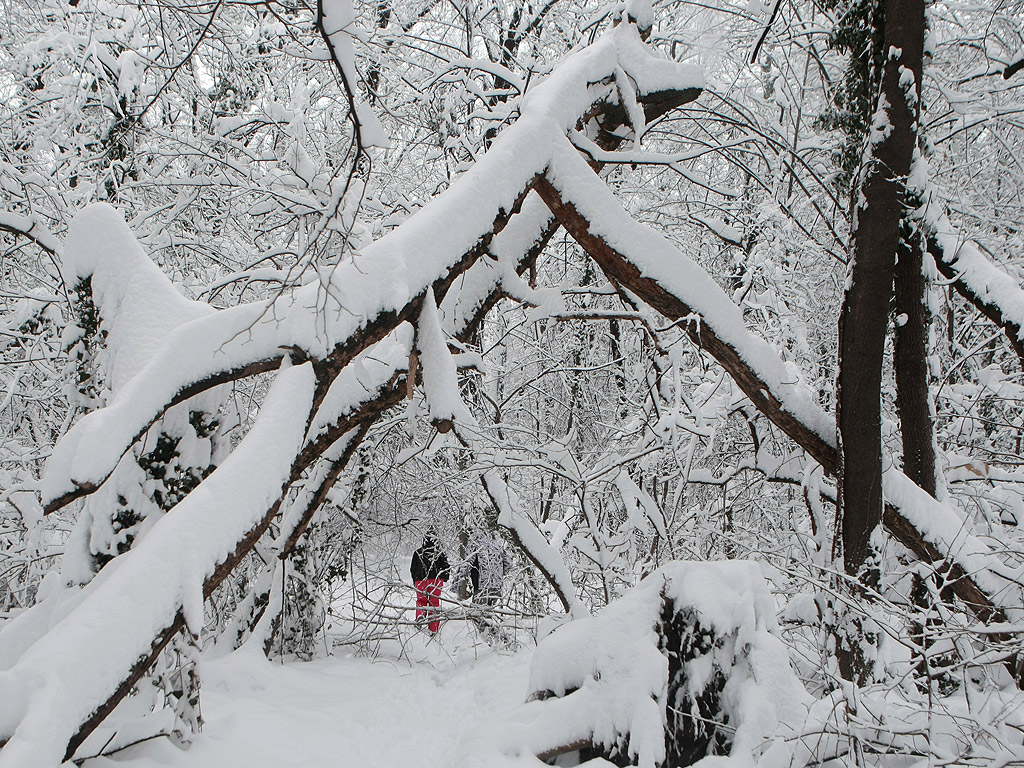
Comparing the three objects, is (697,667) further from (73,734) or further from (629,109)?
(629,109)

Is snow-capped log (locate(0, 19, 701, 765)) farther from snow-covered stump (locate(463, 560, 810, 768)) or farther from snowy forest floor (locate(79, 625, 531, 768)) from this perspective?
snow-covered stump (locate(463, 560, 810, 768))

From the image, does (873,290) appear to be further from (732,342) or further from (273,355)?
(273,355)

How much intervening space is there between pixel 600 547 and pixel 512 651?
5.41 ft

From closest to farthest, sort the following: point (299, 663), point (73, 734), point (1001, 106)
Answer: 1. point (73, 734)
2. point (1001, 106)
3. point (299, 663)

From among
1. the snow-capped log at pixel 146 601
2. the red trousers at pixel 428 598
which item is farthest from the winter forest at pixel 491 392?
the red trousers at pixel 428 598

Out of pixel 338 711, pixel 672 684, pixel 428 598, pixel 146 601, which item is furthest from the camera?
pixel 428 598

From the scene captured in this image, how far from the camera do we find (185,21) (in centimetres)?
414

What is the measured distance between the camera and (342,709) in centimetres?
467

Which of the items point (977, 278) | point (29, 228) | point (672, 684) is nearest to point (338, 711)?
point (672, 684)

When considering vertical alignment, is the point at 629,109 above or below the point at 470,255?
above

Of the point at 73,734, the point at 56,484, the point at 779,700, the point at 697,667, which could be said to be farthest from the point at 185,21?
the point at 779,700

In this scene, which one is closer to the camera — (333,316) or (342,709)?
(333,316)

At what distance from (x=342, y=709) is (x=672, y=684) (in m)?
2.56

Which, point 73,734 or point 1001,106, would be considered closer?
point 73,734
